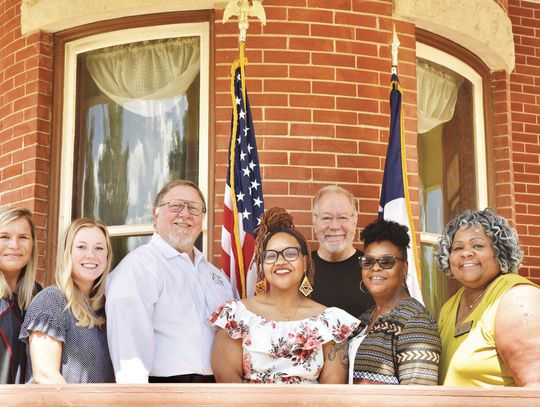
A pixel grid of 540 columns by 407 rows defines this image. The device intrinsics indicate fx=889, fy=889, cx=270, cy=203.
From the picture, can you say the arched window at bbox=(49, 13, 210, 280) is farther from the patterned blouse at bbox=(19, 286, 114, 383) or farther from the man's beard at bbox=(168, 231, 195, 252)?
the patterned blouse at bbox=(19, 286, 114, 383)

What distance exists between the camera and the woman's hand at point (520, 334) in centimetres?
360

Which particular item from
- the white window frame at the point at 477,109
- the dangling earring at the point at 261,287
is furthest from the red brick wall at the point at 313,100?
the dangling earring at the point at 261,287

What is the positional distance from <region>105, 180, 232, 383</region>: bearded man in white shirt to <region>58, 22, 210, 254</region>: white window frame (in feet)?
4.48

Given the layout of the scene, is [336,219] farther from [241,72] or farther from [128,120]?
[128,120]

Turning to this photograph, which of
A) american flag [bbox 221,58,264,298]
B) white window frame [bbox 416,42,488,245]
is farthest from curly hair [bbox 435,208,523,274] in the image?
white window frame [bbox 416,42,488,245]

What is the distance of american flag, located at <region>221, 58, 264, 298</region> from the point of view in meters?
5.26

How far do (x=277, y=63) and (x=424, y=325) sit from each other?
2.57 m

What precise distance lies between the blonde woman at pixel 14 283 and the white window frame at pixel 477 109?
11.3ft

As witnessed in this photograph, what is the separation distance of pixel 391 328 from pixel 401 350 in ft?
0.43

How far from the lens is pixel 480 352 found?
3.76 m

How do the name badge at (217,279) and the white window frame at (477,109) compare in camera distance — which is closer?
the name badge at (217,279)

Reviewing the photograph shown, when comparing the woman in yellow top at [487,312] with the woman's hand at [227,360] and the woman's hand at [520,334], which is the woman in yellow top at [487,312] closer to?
the woman's hand at [520,334]

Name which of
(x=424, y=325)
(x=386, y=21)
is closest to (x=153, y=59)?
(x=386, y=21)

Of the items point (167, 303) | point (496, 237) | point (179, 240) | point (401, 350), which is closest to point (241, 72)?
point (179, 240)
